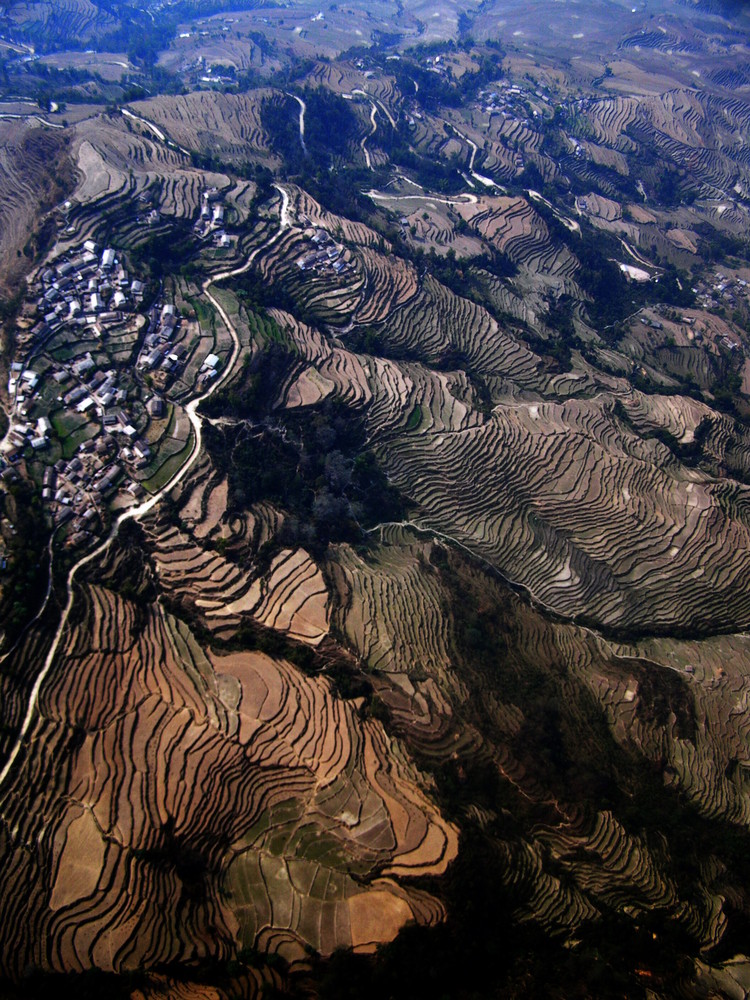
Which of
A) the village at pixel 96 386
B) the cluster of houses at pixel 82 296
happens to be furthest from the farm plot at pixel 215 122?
the village at pixel 96 386

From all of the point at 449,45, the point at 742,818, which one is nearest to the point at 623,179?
the point at 449,45

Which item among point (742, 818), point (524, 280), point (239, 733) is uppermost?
point (524, 280)

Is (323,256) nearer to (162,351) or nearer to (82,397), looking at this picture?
(162,351)

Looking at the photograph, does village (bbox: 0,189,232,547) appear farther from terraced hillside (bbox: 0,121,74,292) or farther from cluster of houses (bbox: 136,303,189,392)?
terraced hillside (bbox: 0,121,74,292)

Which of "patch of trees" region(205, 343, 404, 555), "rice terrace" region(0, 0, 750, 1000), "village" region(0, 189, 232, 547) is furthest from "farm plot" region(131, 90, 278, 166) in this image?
"patch of trees" region(205, 343, 404, 555)

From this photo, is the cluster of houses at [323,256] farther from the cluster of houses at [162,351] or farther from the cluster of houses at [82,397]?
the cluster of houses at [82,397]

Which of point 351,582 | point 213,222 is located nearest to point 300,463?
point 351,582

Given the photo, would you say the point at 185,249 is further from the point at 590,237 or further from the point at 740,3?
the point at 740,3
